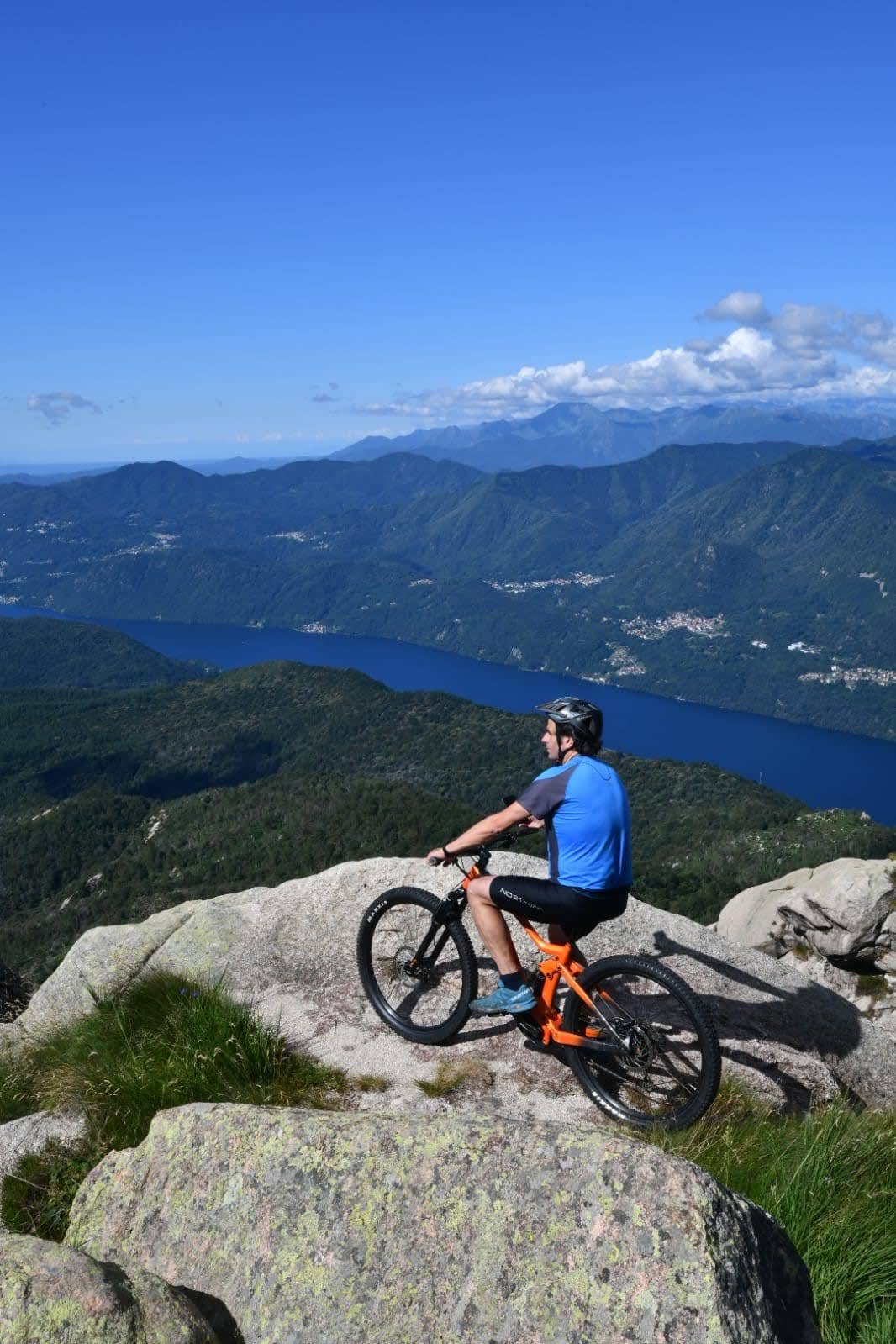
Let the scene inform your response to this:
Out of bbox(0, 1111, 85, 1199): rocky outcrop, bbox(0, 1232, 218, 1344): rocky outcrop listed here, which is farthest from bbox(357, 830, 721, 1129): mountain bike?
bbox(0, 1232, 218, 1344): rocky outcrop

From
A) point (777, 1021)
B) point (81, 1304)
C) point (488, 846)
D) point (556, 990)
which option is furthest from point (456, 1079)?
point (777, 1021)

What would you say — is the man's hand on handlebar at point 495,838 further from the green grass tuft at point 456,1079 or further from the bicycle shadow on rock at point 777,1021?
the bicycle shadow on rock at point 777,1021

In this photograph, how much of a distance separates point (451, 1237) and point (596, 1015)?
12.0ft

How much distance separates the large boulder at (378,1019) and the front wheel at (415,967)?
23 centimetres

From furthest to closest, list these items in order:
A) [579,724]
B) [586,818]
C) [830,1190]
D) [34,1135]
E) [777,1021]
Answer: [777,1021] < [579,724] < [586,818] < [34,1135] < [830,1190]

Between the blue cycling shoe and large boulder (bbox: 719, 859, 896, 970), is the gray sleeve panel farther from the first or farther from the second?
large boulder (bbox: 719, 859, 896, 970)

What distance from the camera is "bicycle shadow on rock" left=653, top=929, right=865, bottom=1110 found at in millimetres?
9258

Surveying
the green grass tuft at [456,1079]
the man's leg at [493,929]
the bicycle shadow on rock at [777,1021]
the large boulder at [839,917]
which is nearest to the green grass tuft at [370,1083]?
the green grass tuft at [456,1079]

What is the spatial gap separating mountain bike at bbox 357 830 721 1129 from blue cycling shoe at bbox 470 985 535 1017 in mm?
105

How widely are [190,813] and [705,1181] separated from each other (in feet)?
472

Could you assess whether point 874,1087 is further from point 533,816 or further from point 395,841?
point 395,841

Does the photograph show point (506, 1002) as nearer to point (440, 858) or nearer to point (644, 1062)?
point (644, 1062)

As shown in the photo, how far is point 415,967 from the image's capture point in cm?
977

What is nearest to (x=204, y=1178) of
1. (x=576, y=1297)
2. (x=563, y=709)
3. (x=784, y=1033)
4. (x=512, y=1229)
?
(x=512, y=1229)
